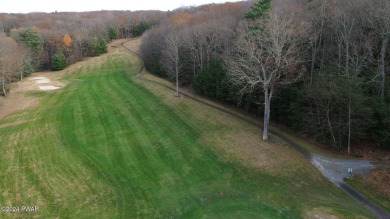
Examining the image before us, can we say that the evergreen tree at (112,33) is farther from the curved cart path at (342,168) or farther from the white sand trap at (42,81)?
the curved cart path at (342,168)

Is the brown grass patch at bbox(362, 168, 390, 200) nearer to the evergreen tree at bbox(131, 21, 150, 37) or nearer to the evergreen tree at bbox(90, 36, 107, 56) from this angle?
the evergreen tree at bbox(90, 36, 107, 56)

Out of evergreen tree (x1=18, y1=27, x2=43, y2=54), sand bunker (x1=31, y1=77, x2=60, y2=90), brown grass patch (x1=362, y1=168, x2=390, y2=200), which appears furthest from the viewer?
evergreen tree (x1=18, y1=27, x2=43, y2=54)

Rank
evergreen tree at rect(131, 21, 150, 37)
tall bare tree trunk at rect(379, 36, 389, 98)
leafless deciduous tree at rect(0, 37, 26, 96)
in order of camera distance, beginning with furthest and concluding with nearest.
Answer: evergreen tree at rect(131, 21, 150, 37), leafless deciduous tree at rect(0, 37, 26, 96), tall bare tree trunk at rect(379, 36, 389, 98)

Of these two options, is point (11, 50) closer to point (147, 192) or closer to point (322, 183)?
point (147, 192)

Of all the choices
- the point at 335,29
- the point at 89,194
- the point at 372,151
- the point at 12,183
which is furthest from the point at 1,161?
the point at 335,29

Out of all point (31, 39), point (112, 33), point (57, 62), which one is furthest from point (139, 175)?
point (112, 33)

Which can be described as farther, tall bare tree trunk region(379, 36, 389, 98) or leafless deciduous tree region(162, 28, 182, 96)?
leafless deciduous tree region(162, 28, 182, 96)

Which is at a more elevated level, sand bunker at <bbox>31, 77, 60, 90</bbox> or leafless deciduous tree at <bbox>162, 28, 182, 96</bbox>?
leafless deciduous tree at <bbox>162, 28, 182, 96</bbox>

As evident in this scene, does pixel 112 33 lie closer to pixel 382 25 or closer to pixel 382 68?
pixel 382 25

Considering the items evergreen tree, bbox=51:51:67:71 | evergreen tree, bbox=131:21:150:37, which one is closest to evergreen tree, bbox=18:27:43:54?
evergreen tree, bbox=51:51:67:71

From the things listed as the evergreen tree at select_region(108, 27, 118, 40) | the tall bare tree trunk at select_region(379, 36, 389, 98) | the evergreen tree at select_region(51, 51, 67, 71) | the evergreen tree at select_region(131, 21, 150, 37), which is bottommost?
the evergreen tree at select_region(51, 51, 67, 71)

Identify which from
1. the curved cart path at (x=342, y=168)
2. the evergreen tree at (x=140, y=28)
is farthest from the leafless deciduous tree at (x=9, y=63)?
the evergreen tree at (x=140, y=28)
